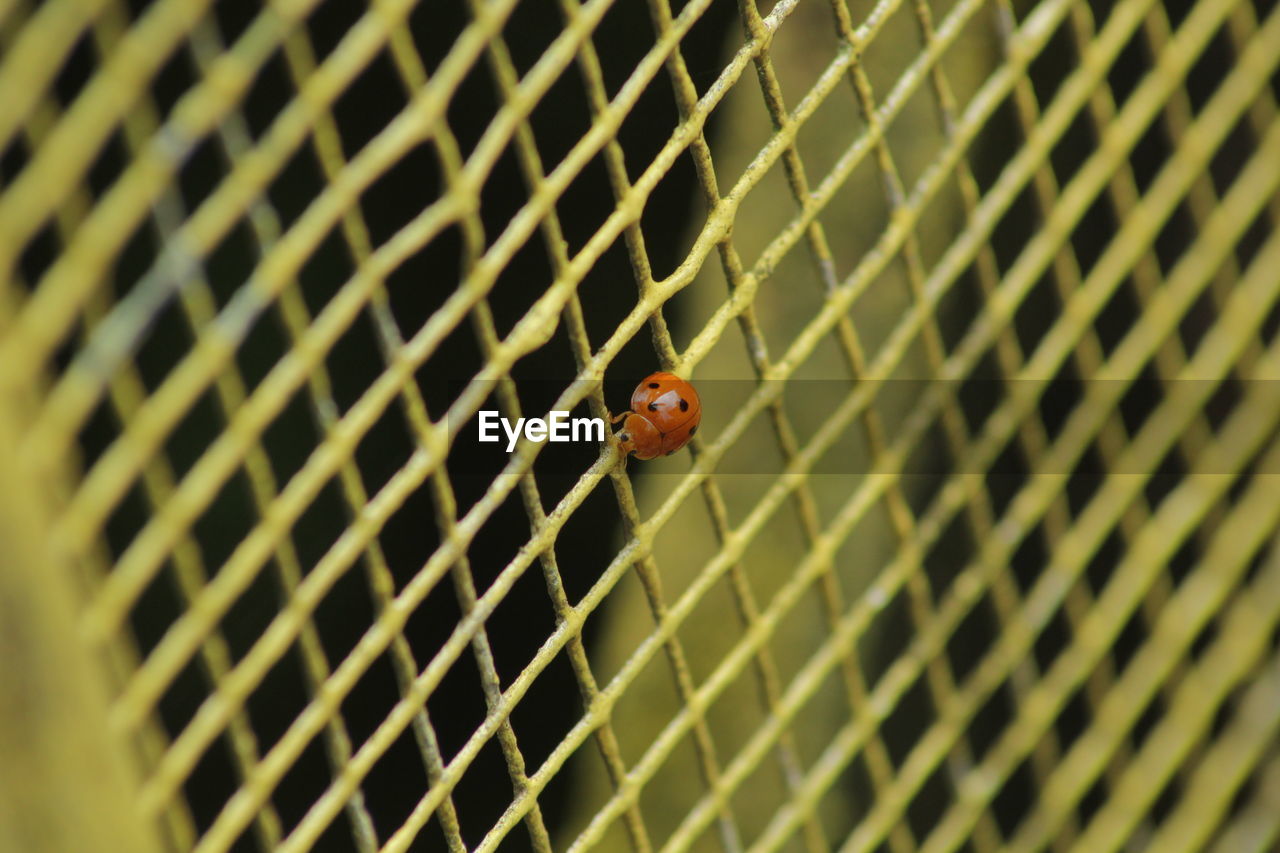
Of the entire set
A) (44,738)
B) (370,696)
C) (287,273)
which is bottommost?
(370,696)

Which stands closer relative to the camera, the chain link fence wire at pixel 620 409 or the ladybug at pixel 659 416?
the chain link fence wire at pixel 620 409

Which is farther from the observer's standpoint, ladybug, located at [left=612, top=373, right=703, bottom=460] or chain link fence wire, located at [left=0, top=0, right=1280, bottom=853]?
ladybug, located at [left=612, top=373, right=703, bottom=460]

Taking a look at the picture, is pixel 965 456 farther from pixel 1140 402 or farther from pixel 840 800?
pixel 840 800

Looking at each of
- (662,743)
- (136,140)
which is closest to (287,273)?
(136,140)
